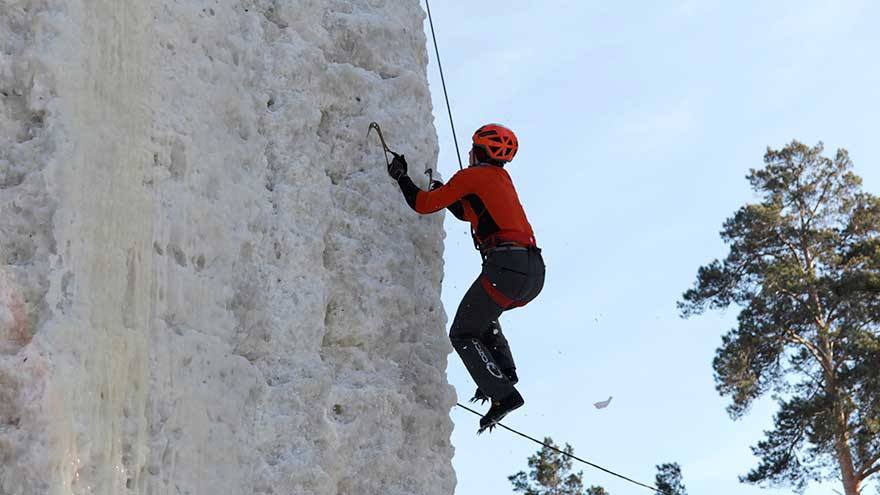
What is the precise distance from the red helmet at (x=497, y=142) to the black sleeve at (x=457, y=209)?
276 mm

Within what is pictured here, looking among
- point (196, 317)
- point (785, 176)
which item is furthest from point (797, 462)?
point (196, 317)

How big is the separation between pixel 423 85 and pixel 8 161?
245 cm

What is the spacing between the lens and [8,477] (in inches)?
150

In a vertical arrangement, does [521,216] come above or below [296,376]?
above

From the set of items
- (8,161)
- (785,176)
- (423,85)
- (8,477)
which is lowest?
(8,477)

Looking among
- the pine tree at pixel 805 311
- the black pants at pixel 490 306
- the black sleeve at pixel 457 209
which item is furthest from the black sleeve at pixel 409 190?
the pine tree at pixel 805 311

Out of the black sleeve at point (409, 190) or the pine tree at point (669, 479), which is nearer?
Result: the black sleeve at point (409, 190)

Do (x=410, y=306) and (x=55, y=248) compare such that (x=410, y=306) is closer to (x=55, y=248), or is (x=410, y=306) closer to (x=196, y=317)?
(x=196, y=317)

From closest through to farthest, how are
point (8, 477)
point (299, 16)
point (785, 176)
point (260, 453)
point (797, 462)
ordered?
1. point (8, 477)
2. point (260, 453)
3. point (299, 16)
4. point (797, 462)
5. point (785, 176)

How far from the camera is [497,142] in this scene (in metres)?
5.88

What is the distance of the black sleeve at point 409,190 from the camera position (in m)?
5.64

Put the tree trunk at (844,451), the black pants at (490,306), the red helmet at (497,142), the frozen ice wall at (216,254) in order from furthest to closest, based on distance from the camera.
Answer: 1. the tree trunk at (844,451)
2. the red helmet at (497,142)
3. the black pants at (490,306)
4. the frozen ice wall at (216,254)

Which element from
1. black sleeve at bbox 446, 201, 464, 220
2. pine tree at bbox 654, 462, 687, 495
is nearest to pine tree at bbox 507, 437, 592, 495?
pine tree at bbox 654, 462, 687, 495

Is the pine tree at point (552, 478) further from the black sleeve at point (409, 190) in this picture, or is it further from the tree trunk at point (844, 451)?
the black sleeve at point (409, 190)
